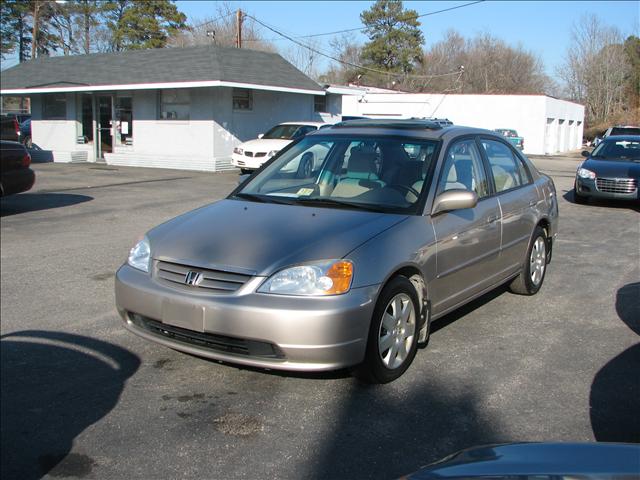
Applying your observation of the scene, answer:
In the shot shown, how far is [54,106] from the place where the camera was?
25656mm

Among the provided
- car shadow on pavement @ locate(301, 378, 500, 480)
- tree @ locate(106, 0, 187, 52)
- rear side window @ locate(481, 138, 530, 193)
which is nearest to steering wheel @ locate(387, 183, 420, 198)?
rear side window @ locate(481, 138, 530, 193)

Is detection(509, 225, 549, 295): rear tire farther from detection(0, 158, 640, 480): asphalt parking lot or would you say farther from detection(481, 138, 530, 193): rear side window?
detection(481, 138, 530, 193): rear side window

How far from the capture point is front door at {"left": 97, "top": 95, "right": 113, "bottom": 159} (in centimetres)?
2417

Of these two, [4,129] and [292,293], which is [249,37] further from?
[292,293]

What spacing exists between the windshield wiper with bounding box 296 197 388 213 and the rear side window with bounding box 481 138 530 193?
1.58m

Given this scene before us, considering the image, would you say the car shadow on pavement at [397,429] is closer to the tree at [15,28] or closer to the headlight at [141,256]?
the headlight at [141,256]

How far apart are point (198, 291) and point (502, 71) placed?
72.9 metres

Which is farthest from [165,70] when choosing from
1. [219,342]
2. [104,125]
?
[219,342]

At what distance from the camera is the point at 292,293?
3764mm

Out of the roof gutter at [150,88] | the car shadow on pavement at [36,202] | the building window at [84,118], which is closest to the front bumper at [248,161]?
the roof gutter at [150,88]

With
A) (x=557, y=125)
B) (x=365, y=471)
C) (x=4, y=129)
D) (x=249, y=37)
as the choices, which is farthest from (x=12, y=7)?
(x=365, y=471)

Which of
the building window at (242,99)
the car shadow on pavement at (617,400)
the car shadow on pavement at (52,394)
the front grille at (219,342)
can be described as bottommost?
the car shadow on pavement at (52,394)

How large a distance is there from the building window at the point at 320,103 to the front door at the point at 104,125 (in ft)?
26.9

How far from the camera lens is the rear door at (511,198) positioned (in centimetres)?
563
